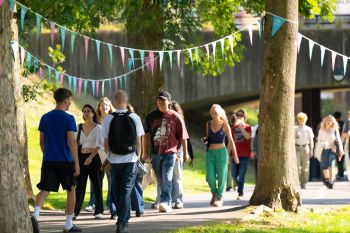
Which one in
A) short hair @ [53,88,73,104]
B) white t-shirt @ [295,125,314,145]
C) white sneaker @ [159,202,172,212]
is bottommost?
white sneaker @ [159,202,172,212]

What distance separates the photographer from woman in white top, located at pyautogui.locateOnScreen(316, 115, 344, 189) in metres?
22.9

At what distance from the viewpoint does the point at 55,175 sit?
42.0 feet

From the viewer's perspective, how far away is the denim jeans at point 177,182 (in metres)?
16.5

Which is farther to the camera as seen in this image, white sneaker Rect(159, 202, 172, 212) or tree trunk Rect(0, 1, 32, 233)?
white sneaker Rect(159, 202, 172, 212)

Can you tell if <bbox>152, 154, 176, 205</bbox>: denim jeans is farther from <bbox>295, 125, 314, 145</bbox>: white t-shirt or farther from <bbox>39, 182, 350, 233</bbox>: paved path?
<bbox>295, 125, 314, 145</bbox>: white t-shirt

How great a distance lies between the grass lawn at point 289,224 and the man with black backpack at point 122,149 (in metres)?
0.82

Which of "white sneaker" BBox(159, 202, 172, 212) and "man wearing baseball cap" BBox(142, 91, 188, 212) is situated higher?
"man wearing baseball cap" BBox(142, 91, 188, 212)

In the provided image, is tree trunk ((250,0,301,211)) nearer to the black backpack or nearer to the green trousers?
the green trousers

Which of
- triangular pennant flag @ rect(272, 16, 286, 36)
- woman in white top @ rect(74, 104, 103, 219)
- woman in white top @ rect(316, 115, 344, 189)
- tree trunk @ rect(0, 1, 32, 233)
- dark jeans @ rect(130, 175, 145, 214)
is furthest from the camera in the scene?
woman in white top @ rect(316, 115, 344, 189)

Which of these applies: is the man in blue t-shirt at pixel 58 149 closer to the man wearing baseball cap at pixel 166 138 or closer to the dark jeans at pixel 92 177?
the dark jeans at pixel 92 177

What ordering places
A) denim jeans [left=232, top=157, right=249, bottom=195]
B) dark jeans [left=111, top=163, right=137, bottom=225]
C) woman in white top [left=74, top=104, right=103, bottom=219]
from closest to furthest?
dark jeans [left=111, top=163, right=137, bottom=225], woman in white top [left=74, top=104, right=103, bottom=219], denim jeans [left=232, top=157, right=249, bottom=195]

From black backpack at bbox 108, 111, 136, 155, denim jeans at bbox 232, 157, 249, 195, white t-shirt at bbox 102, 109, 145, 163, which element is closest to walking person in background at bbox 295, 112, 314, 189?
denim jeans at bbox 232, 157, 249, 195

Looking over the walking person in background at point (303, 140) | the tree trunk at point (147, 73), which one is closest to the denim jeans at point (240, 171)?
the walking person in background at point (303, 140)

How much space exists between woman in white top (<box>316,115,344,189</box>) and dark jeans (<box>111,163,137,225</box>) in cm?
1080
